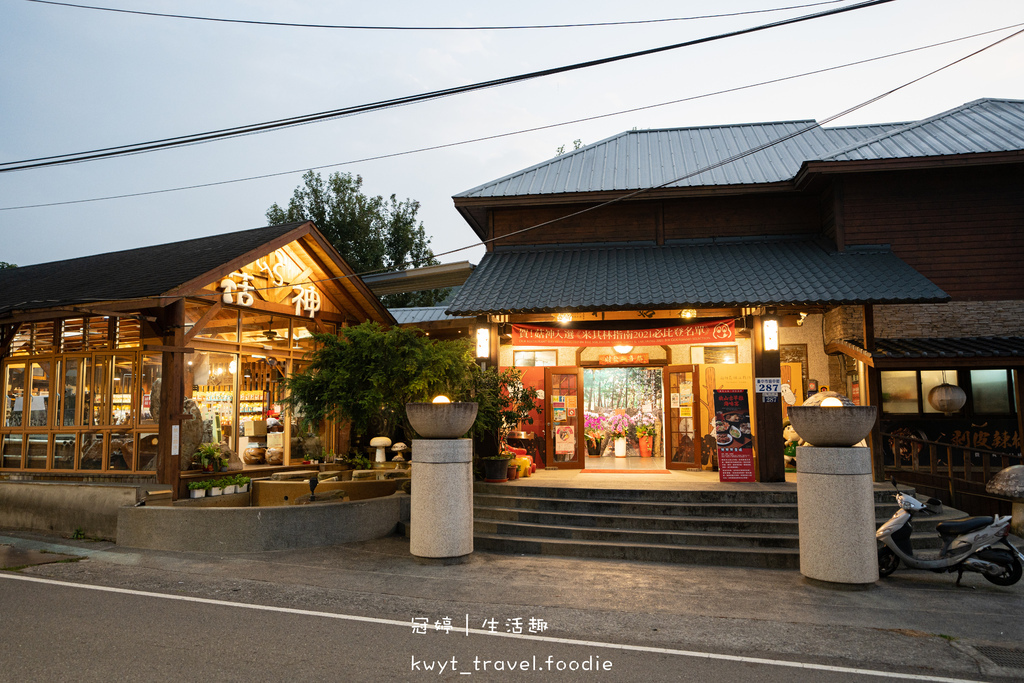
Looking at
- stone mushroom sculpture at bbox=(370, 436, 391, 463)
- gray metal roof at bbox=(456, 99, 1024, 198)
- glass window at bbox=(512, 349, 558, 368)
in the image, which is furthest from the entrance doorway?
stone mushroom sculpture at bbox=(370, 436, 391, 463)

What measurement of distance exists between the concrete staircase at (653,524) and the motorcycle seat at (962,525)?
144 centimetres

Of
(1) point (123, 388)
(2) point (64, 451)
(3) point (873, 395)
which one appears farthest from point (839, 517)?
(2) point (64, 451)

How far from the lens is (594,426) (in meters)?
16.7

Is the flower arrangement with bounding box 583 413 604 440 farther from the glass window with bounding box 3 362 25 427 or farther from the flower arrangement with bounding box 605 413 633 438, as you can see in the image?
the glass window with bounding box 3 362 25 427

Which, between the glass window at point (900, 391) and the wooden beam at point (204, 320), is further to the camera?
the glass window at point (900, 391)

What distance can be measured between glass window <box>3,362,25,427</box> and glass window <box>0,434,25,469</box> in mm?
297

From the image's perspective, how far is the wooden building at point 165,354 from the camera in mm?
12281

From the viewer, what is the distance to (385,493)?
12688 millimetres

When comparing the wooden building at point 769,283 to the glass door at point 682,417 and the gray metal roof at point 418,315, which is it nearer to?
the glass door at point 682,417

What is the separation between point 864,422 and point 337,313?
1266 cm

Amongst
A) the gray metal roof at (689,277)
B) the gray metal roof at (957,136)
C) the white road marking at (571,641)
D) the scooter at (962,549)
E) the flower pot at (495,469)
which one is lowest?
the white road marking at (571,641)

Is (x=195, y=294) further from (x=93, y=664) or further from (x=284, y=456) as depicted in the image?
(x=93, y=664)

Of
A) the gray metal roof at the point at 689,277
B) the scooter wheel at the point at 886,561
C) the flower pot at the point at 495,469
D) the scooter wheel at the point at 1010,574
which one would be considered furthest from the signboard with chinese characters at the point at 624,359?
the scooter wheel at the point at 1010,574

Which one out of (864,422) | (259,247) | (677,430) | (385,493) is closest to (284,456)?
(385,493)
